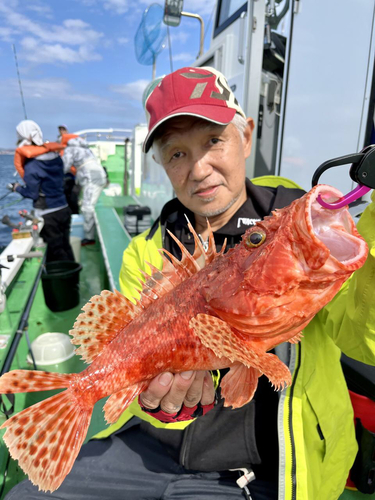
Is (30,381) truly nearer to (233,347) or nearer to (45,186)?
(233,347)

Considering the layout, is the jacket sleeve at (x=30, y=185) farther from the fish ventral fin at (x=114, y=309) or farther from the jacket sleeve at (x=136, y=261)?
the fish ventral fin at (x=114, y=309)

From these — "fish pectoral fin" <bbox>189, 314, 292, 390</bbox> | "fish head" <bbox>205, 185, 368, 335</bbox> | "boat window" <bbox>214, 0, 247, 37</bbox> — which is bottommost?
"fish pectoral fin" <bbox>189, 314, 292, 390</bbox>

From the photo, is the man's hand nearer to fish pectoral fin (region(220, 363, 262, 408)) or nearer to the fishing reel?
fish pectoral fin (region(220, 363, 262, 408))

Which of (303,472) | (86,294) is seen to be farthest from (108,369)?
(86,294)

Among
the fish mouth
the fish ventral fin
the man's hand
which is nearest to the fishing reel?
the fish mouth

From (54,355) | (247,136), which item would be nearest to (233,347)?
(247,136)

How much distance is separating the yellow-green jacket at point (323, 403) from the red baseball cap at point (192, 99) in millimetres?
1144

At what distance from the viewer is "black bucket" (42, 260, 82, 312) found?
6.36m

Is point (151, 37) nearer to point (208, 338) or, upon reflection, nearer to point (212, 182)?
point (212, 182)

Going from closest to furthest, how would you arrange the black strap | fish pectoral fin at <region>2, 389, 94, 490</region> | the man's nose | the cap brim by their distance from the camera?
fish pectoral fin at <region>2, 389, 94, 490</region>, the cap brim, the man's nose, the black strap

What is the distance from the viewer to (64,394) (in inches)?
61.6

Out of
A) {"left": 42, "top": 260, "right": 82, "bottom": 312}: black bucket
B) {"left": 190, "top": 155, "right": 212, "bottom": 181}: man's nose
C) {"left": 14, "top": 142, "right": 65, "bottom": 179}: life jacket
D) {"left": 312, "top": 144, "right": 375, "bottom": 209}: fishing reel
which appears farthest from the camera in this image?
{"left": 14, "top": 142, "right": 65, "bottom": 179}: life jacket

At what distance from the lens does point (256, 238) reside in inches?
51.7

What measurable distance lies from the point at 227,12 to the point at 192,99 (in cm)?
443
